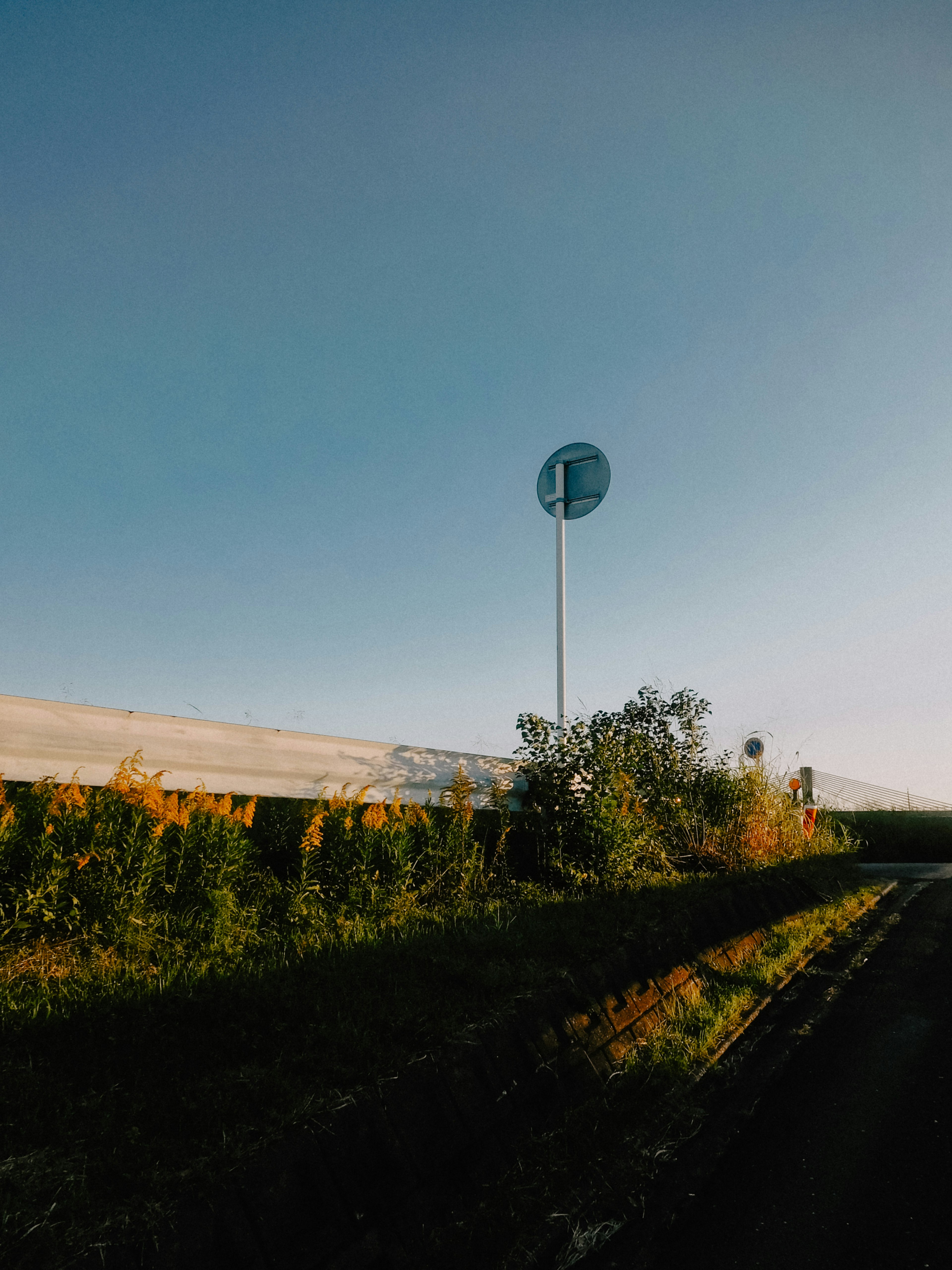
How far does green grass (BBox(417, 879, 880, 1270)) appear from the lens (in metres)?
2.70

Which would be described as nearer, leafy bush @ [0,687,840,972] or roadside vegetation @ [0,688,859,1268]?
roadside vegetation @ [0,688,859,1268]

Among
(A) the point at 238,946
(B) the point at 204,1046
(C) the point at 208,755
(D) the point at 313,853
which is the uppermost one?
(C) the point at 208,755

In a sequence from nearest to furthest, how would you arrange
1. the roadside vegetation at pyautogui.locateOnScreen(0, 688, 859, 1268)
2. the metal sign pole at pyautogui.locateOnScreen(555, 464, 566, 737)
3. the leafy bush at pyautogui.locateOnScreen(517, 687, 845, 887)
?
the roadside vegetation at pyautogui.locateOnScreen(0, 688, 859, 1268) → the leafy bush at pyautogui.locateOnScreen(517, 687, 845, 887) → the metal sign pole at pyautogui.locateOnScreen(555, 464, 566, 737)

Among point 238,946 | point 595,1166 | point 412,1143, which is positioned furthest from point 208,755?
point 595,1166

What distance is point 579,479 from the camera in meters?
10.8

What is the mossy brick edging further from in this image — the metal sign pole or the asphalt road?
the metal sign pole

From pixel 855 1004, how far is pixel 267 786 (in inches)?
195

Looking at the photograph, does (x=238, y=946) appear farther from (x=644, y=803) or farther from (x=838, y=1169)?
(x=644, y=803)

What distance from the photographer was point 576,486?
10.8 m

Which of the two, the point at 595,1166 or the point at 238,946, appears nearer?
the point at 595,1166

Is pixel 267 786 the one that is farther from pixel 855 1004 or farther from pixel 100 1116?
pixel 855 1004

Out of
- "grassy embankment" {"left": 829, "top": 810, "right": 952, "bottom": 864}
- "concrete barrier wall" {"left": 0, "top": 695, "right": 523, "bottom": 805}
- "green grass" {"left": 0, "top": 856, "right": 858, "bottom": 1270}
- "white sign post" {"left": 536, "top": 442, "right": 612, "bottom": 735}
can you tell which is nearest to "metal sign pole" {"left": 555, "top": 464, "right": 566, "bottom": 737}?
"white sign post" {"left": 536, "top": 442, "right": 612, "bottom": 735}

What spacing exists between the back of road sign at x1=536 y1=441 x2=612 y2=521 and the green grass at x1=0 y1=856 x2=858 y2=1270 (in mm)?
6648

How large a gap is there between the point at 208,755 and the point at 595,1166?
14.2 feet
